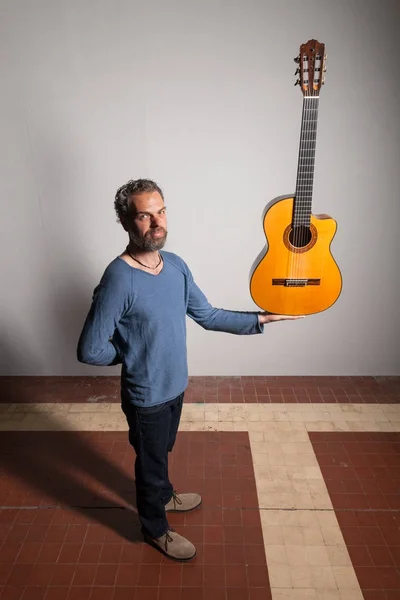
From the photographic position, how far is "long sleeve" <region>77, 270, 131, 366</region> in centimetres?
168

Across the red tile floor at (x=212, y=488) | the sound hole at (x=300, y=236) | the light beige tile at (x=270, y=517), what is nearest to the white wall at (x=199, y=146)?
the red tile floor at (x=212, y=488)

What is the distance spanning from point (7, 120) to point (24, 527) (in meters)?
2.44

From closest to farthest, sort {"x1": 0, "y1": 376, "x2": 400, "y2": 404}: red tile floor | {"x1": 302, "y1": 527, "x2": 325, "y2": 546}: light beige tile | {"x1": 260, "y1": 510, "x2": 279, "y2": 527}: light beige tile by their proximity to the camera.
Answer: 1. {"x1": 302, "y1": 527, "x2": 325, "y2": 546}: light beige tile
2. {"x1": 260, "y1": 510, "x2": 279, "y2": 527}: light beige tile
3. {"x1": 0, "y1": 376, "x2": 400, "y2": 404}: red tile floor

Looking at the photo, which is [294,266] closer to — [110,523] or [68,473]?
[110,523]

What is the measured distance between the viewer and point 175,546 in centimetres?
210

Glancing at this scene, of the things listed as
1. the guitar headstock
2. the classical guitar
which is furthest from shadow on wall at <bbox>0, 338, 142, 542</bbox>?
the guitar headstock

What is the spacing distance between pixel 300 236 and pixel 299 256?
9cm

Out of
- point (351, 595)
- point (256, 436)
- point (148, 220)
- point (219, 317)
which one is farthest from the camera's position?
point (256, 436)

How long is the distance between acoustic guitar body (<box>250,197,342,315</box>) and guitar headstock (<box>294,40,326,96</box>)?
1.38 ft

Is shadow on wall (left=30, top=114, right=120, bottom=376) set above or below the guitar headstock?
below

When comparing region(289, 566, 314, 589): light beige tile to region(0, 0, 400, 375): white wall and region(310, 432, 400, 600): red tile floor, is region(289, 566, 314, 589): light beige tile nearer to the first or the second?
region(310, 432, 400, 600): red tile floor

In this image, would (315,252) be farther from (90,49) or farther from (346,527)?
(90,49)

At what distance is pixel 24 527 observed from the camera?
7.48ft

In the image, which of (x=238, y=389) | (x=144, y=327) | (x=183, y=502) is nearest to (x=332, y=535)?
(x=183, y=502)
